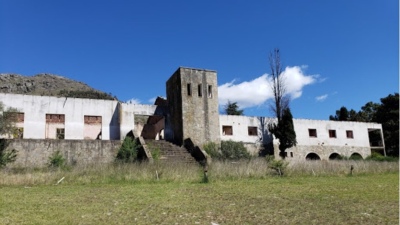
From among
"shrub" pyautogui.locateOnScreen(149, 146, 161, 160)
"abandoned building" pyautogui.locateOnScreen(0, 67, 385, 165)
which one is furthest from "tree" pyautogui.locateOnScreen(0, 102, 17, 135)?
"shrub" pyautogui.locateOnScreen(149, 146, 161, 160)

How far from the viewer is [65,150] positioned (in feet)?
73.1

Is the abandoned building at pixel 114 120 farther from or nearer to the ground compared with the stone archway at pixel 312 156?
farther from the ground

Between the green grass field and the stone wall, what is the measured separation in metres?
8.57

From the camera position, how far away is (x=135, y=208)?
7719mm

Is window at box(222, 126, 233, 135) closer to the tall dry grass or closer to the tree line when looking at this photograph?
the tall dry grass

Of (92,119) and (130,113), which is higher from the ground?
(130,113)

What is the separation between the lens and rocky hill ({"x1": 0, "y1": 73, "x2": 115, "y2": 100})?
65062 mm

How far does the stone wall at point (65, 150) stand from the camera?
21266 mm

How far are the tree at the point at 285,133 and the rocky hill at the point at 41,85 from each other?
130ft

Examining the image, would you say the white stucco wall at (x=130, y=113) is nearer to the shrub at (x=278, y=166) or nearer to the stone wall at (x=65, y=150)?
the stone wall at (x=65, y=150)

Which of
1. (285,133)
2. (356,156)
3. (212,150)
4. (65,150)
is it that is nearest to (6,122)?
(65,150)

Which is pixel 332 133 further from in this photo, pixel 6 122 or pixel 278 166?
pixel 6 122

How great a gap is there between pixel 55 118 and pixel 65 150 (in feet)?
17.5

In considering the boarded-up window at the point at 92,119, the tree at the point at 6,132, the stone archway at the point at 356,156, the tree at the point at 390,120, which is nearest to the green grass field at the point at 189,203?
the tree at the point at 6,132
